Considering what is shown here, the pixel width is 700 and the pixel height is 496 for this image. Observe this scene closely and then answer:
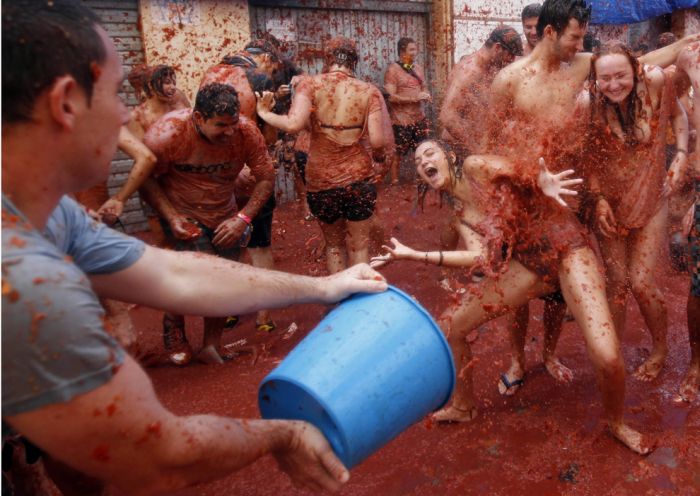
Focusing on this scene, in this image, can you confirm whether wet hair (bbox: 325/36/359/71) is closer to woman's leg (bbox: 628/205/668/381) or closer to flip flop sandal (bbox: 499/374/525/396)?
woman's leg (bbox: 628/205/668/381)

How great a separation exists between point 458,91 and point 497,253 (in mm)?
2694

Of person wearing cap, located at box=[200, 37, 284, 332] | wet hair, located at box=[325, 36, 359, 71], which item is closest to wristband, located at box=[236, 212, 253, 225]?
person wearing cap, located at box=[200, 37, 284, 332]

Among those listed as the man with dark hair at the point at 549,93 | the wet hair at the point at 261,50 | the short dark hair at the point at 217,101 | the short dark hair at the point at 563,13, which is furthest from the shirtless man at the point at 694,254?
the wet hair at the point at 261,50

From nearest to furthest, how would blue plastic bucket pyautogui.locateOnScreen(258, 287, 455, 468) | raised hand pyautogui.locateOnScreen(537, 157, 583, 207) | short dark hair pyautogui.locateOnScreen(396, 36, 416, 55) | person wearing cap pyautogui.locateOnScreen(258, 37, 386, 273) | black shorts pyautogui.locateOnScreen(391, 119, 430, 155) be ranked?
blue plastic bucket pyautogui.locateOnScreen(258, 287, 455, 468) < raised hand pyautogui.locateOnScreen(537, 157, 583, 207) < person wearing cap pyautogui.locateOnScreen(258, 37, 386, 273) < short dark hair pyautogui.locateOnScreen(396, 36, 416, 55) < black shorts pyautogui.locateOnScreen(391, 119, 430, 155)

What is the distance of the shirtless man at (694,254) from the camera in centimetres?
345

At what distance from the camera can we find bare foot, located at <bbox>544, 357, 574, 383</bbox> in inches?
148

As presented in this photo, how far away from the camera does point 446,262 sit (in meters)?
3.16

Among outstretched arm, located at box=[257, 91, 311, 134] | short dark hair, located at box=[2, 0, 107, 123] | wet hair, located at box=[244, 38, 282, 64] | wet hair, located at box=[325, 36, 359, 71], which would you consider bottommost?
outstretched arm, located at box=[257, 91, 311, 134]

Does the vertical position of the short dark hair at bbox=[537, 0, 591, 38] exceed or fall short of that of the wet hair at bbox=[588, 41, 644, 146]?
it exceeds it

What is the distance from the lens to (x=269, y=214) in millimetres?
5133

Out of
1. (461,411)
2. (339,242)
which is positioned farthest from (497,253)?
(339,242)

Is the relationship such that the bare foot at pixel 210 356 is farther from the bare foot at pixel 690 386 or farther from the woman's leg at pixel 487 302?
the bare foot at pixel 690 386

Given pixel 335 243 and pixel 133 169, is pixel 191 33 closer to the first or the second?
pixel 335 243

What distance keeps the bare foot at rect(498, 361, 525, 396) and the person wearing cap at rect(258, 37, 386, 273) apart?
1841 mm
